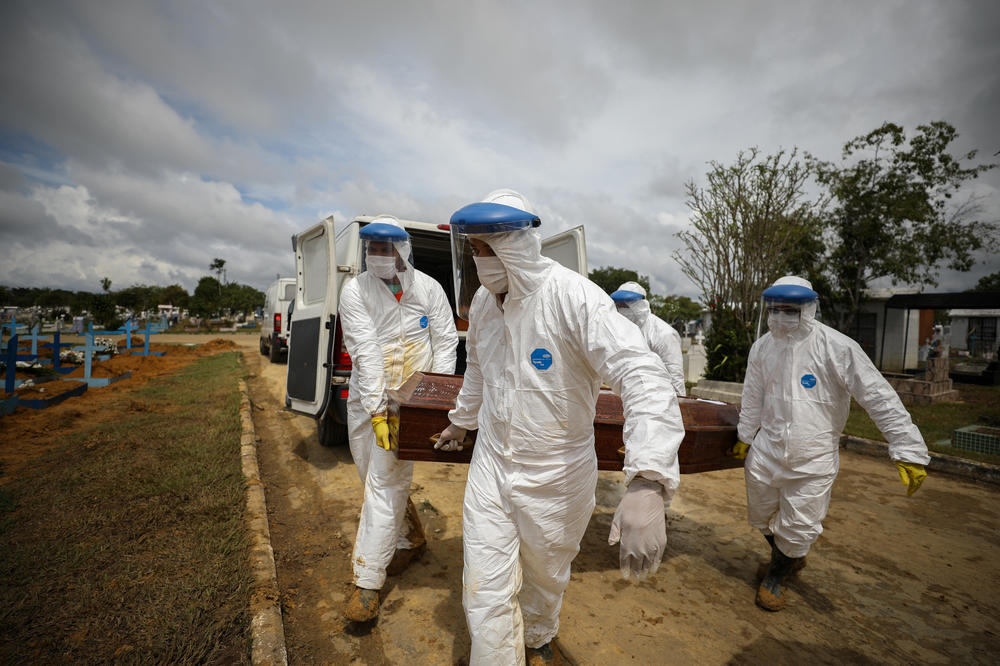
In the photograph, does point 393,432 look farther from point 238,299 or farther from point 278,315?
point 238,299

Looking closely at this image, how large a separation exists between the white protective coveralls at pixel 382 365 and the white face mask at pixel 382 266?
2.6 inches

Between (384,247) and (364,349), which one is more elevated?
(384,247)

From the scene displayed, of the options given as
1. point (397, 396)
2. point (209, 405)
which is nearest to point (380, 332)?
point (397, 396)

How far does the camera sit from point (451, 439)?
2.32 m

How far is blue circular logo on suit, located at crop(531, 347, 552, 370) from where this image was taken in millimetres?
1669

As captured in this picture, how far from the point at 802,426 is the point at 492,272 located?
7.40 ft

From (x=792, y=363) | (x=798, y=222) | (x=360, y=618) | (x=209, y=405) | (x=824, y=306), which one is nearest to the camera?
(x=360, y=618)

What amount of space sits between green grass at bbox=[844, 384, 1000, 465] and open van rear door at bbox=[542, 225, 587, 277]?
Result: 4769 mm

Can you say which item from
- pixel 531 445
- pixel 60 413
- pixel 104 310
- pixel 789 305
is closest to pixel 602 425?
pixel 531 445

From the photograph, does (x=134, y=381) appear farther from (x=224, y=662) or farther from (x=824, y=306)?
(x=824, y=306)

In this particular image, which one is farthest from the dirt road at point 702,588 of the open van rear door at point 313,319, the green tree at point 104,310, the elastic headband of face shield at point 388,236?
the green tree at point 104,310

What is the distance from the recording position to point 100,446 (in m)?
4.68

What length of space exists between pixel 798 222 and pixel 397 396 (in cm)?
905

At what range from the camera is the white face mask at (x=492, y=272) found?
5.74 feet
